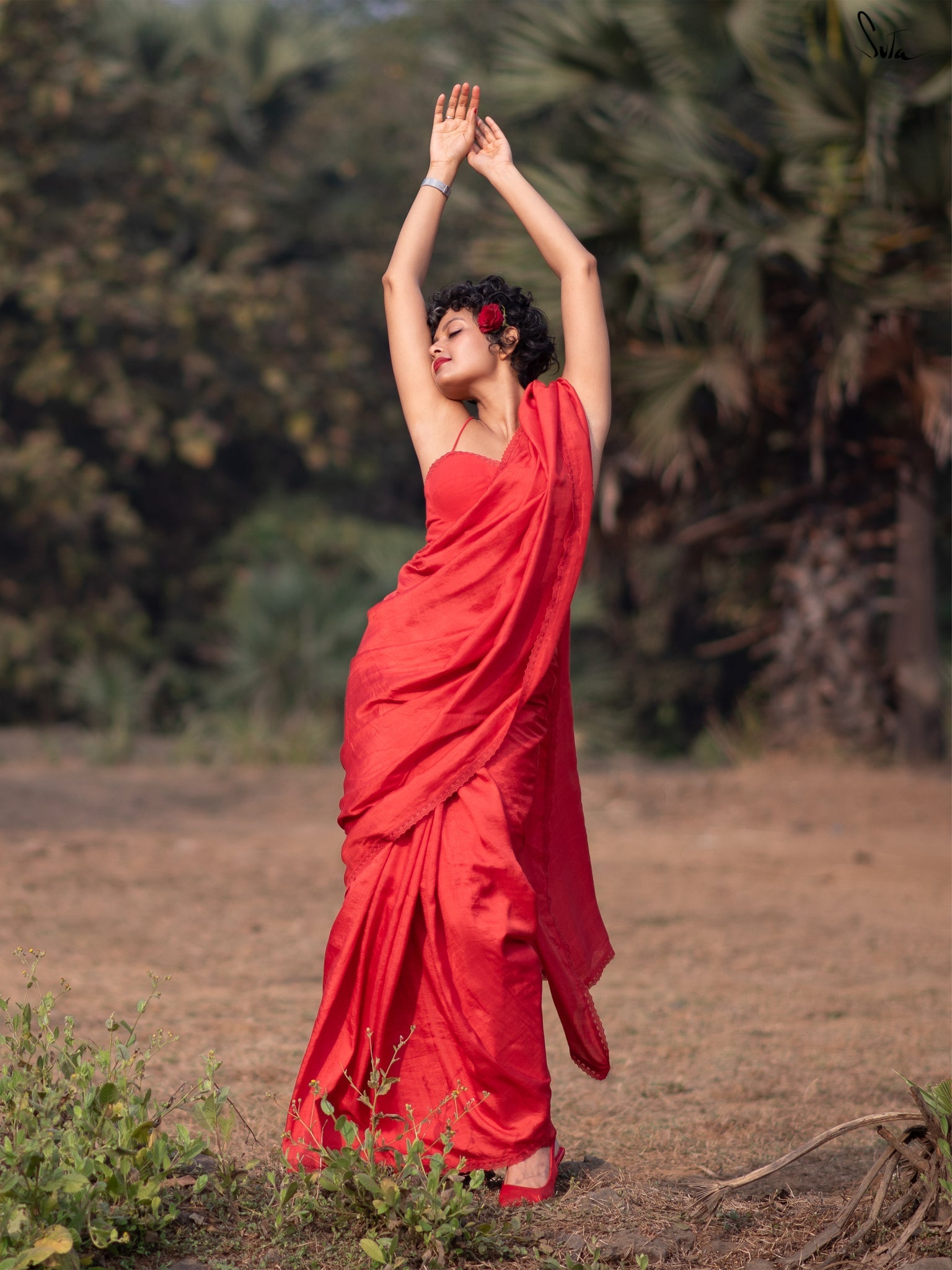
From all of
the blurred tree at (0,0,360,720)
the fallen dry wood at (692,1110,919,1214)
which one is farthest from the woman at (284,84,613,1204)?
the blurred tree at (0,0,360,720)

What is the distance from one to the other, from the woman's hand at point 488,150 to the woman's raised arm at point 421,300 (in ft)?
0.12

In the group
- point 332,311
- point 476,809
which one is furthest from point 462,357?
point 332,311

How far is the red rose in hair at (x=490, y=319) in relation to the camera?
10.6 ft

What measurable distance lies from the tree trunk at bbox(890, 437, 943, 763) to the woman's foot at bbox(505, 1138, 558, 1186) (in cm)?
821

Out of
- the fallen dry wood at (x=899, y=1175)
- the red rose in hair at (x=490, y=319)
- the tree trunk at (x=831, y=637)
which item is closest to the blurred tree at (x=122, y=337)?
the tree trunk at (x=831, y=637)

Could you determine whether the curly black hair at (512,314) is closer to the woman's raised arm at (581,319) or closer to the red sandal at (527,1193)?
the woman's raised arm at (581,319)

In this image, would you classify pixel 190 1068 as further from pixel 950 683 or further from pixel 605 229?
pixel 950 683

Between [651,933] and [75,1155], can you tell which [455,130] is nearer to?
[75,1155]

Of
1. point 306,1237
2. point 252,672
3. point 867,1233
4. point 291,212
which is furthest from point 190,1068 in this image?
point 291,212

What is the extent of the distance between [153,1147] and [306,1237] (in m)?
0.37

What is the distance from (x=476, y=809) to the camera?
293 cm

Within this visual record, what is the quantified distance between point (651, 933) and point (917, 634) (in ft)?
16.7

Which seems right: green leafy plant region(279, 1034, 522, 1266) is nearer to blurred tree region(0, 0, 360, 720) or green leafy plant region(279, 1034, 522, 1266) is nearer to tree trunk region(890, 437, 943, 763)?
tree trunk region(890, 437, 943, 763)

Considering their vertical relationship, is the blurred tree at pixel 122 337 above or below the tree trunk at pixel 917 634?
Answer: above
